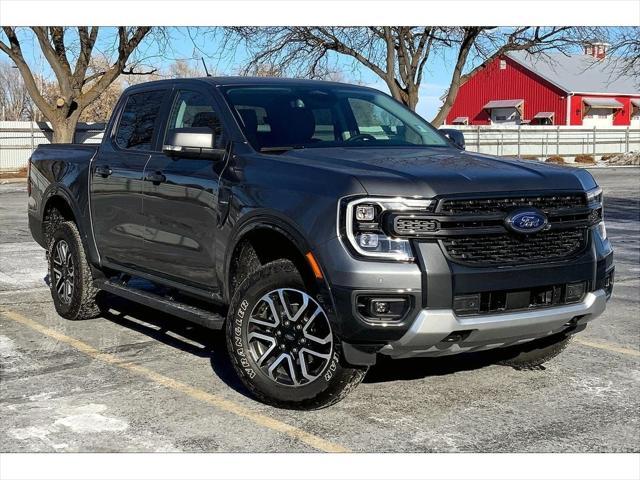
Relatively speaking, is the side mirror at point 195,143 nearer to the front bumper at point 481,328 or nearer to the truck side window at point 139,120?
the truck side window at point 139,120

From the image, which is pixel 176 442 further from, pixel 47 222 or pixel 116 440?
pixel 47 222

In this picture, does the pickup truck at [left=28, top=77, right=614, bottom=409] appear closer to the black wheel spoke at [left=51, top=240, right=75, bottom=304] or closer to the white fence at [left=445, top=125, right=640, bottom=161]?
the black wheel spoke at [left=51, top=240, right=75, bottom=304]

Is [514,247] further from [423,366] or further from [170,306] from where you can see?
[170,306]

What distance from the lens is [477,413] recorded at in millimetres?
5035

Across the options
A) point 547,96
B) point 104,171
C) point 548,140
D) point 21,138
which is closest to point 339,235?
point 104,171

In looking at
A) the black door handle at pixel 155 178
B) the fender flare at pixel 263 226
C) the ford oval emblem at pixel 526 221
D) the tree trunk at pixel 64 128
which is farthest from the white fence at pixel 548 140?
the ford oval emblem at pixel 526 221

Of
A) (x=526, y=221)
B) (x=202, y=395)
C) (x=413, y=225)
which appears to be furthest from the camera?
(x=202, y=395)

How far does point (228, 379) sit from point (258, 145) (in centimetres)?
152

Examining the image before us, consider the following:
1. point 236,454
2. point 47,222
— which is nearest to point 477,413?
point 236,454

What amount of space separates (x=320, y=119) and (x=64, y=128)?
25.7m

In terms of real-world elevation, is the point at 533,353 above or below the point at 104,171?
below

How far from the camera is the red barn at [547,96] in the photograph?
57406 millimetres

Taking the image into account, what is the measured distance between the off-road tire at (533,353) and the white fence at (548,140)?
116 ft

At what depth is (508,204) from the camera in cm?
473
